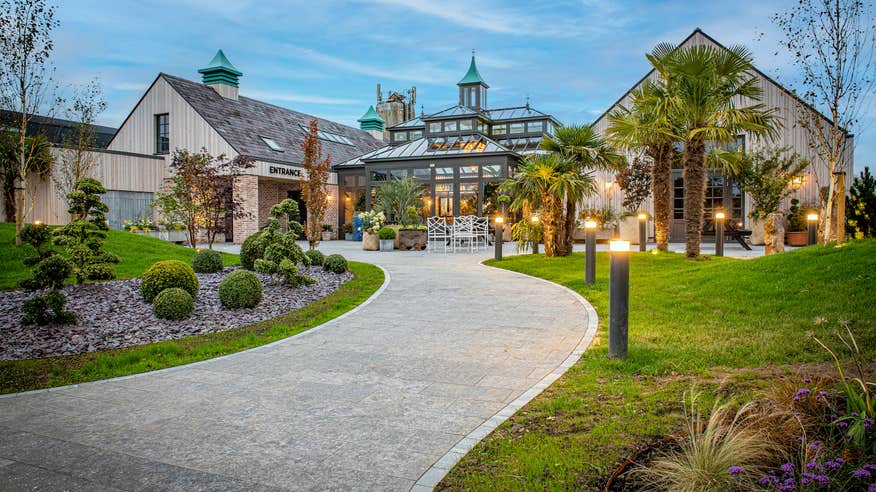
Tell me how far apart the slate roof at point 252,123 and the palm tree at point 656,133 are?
13.0 m

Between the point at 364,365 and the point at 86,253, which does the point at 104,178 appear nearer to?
the point at 86,253

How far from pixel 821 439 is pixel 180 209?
1749 centimetres

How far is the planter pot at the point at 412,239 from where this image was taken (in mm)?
18938

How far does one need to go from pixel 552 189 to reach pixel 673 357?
8.86 meters

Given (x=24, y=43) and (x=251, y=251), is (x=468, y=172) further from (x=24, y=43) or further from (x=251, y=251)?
(x=24, y=43)

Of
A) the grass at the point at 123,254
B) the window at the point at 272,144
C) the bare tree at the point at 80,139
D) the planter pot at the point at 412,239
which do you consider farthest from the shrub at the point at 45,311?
the window at the point at 272,144

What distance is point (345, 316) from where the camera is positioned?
22.0 ft

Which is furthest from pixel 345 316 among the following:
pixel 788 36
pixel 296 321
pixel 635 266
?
pixel 788 36

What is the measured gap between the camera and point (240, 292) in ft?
22.7

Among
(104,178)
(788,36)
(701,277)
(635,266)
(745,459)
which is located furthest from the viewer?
(104,178)

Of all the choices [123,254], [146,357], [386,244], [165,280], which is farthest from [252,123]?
[146,357]

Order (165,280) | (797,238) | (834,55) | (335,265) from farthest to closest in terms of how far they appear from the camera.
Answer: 1. (797,238)
2. (834,55)
3. (335,265)
4. (165,280)

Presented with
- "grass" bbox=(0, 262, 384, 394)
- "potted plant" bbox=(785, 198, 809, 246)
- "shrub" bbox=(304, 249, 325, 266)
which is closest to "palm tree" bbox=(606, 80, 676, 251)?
"potted plant" bbox=(785, 198, 809, 246)

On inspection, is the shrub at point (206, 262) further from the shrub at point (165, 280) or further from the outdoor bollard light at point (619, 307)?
the outdoor bollard light at point (619, 307)
